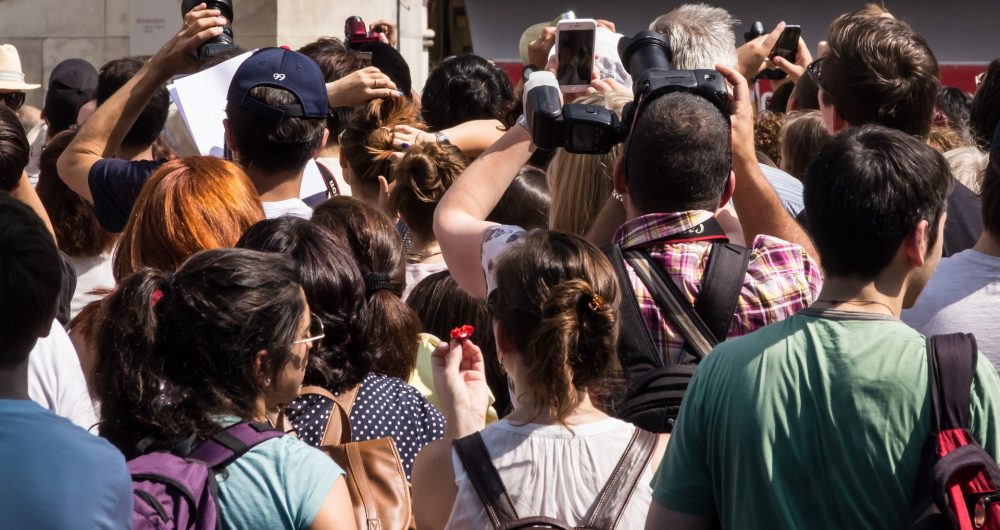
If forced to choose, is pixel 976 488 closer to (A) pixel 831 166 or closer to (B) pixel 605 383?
(A) pixel 831 166

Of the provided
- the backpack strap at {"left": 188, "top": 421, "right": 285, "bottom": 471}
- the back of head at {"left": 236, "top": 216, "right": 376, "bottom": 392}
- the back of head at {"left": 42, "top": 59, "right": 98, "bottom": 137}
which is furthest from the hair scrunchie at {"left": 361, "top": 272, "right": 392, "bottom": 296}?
the back of head at {"left": 42, "top": 59, "right": 98, "bottom": 137}

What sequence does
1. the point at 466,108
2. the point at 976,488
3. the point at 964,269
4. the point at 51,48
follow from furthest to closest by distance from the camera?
the point at 51,48
the point at 466,108
the point at 964,269
the point at 976,488

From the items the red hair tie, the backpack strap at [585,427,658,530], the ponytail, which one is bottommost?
the backpack strap at [585,427,658,530]

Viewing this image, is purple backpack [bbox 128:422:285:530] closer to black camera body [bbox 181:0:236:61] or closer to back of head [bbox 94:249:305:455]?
back of head [bbox 94:249:305:455]

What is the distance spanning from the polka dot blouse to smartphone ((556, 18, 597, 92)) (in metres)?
1.29

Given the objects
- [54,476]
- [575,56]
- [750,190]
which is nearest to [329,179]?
[575,56]

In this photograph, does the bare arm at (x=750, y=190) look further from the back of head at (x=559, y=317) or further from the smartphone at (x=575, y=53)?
the smartphone at (x=575, y=53)

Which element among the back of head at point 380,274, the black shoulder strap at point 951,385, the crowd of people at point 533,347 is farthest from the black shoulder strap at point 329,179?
the black shoulder strap at point 951,385

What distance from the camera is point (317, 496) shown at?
2281 mm

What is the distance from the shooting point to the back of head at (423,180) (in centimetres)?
423

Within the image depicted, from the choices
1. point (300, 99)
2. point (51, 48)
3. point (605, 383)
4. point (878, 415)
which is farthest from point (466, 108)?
point (51, 48)

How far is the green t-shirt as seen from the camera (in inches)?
81.1

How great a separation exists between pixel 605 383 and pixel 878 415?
23.8 inches

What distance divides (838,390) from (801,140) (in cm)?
249
